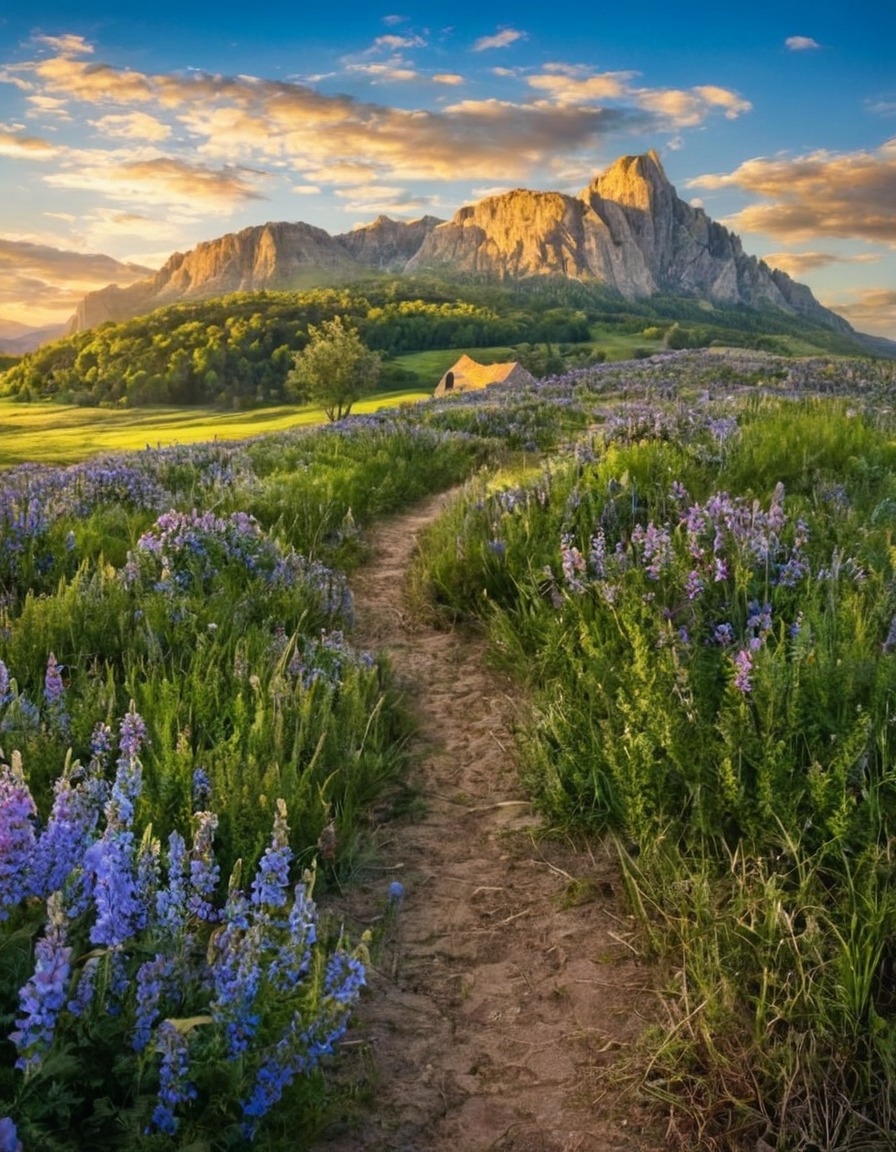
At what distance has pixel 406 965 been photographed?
2.86 metres

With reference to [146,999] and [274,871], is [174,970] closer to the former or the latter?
[146,999]

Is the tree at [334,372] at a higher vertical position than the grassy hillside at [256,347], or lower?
lower

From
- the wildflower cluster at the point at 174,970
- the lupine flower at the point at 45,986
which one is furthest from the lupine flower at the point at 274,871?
the lupine flower at the point at 45,986

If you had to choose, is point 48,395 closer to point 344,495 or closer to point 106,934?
point 344,495

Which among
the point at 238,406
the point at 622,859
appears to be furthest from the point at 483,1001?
the point at 238,406

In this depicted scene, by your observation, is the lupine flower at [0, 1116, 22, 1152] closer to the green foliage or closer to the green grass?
the green foliage

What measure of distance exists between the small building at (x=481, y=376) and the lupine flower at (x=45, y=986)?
140ft

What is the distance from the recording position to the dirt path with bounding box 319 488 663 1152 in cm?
223

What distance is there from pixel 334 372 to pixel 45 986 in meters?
59.5

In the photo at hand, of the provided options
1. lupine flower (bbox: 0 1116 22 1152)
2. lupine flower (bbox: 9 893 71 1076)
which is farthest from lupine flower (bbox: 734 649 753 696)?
lupine flower (bbox: 0 1116 22 1152)

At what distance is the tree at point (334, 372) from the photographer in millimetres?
58312

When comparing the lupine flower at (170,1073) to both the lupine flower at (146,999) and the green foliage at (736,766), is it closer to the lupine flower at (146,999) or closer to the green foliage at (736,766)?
the lupine flower at (146,999)

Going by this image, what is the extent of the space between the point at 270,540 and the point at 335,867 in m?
3.52

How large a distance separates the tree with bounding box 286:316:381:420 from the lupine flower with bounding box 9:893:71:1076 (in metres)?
57.2
